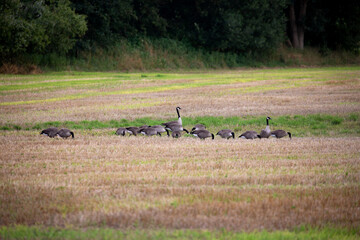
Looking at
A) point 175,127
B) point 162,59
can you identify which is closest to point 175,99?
point 175,127

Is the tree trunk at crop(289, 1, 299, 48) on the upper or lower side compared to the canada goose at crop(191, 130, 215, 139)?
upper

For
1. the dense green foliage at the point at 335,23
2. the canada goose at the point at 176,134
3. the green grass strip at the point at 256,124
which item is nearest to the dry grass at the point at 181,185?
the canada goose at the point at 176,134

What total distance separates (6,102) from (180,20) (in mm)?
40625

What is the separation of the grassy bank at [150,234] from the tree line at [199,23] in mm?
37201

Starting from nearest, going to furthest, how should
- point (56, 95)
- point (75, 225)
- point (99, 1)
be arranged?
point (75, 225)
point (56, 95)
point (99, 1)

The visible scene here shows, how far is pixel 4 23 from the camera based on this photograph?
37.1m

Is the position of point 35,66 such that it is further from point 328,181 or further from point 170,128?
point 328,181

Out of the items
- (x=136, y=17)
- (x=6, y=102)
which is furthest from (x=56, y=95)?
(x=136, y=17)

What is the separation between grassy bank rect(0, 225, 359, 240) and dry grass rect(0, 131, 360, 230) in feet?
0.80

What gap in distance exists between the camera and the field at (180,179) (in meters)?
6.52

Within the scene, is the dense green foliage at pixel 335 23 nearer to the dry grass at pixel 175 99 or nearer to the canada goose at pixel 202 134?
the dry grass at pixel 175 99

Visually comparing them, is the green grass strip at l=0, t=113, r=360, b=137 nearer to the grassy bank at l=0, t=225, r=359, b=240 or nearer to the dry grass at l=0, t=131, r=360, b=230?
the dry grass at l=0, t=131, r=360, b=230

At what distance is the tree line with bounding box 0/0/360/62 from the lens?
4394 centimetres

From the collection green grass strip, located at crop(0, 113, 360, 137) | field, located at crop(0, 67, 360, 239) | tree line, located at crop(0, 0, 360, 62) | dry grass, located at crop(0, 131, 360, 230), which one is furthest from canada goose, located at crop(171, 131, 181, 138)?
tree line, located at crop(0, 0, 360, 62)
